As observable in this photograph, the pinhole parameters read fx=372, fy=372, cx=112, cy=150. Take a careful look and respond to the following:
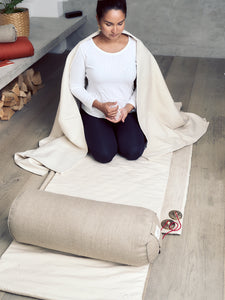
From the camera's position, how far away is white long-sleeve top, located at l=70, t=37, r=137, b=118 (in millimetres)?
1936

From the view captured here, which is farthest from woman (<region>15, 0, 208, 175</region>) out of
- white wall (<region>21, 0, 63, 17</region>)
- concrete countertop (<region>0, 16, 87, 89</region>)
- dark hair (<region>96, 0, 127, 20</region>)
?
white wall (<region>21, 0, 63, 17</region>)

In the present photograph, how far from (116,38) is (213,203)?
96cm

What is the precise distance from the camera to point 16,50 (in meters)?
2.41

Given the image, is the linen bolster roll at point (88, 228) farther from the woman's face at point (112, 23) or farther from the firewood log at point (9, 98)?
the firewood log at point (9, 98)

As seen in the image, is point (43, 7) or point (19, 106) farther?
point (43, 7)

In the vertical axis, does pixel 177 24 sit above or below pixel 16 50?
below

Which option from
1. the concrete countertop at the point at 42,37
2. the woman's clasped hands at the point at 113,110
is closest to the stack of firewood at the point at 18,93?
the concrete countertop at the point at 42,37

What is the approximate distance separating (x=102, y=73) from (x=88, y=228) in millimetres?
905

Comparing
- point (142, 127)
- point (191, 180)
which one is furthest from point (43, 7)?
point (191, 180)

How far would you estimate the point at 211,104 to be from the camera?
9.04 ft

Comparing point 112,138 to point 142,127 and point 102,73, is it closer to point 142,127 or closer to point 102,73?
point 142,127

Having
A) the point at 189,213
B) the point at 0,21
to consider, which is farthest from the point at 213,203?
the point at 0,21

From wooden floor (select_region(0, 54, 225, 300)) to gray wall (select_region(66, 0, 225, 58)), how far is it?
1.03ft

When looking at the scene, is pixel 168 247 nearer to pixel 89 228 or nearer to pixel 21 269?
pixel 89 228
